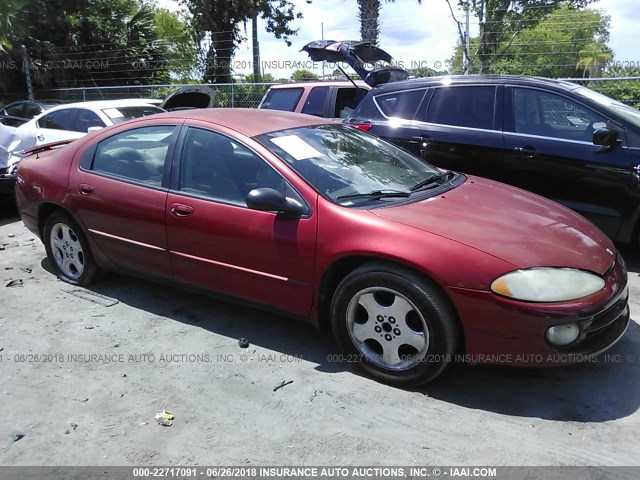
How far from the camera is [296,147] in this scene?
361 cm

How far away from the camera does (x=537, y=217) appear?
10.9ft

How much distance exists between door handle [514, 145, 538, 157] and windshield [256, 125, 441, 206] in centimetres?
154

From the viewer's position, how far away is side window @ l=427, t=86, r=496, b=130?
5.50 metres

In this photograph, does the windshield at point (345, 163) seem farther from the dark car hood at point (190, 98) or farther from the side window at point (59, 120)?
the dark car hood at point (190, 98)

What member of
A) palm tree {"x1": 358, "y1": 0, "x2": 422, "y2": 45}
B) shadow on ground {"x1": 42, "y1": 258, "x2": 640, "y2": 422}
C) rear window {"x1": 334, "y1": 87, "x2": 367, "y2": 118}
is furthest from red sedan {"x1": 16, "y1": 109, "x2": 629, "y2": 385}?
palm tree {"x1": 358, "y1": 0, "x2": 422, "y2": 45}

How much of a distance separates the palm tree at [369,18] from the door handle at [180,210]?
13863 millimetres

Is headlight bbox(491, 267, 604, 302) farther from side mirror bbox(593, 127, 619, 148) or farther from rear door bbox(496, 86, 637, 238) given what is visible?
side mirror bbox(593, 127, 619, 148)

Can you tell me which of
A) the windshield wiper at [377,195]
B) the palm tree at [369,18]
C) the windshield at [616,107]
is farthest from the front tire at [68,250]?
the palm tree at [369,18]

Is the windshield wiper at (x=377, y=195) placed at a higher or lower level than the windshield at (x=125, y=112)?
lower

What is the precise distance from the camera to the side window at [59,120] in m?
8.66

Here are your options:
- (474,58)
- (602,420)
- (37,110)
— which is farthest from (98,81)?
(602,420)

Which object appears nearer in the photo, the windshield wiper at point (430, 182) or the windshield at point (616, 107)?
the windshield wiper at point (430, 182)

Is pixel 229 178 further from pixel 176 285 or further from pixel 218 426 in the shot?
pixel 218 426

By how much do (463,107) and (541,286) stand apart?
10.8ft
